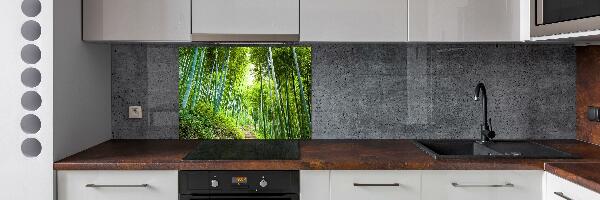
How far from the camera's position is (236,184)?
8.09 ft

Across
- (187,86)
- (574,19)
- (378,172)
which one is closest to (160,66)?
(187,86)

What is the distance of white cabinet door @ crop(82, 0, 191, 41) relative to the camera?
276cm

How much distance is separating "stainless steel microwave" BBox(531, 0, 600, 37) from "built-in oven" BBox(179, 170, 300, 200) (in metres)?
1.21

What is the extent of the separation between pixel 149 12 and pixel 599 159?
6.61 ft

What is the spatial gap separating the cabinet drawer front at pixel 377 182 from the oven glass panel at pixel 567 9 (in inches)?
33.5

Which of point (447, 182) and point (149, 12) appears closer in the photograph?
point (447, 182)

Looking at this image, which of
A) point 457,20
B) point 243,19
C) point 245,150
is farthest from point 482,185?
point 243,19

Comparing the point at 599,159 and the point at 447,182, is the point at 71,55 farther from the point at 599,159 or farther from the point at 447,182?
the point at 599,159

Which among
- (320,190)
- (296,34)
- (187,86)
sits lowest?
(320,190)

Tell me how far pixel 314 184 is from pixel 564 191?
37.1 inches
